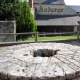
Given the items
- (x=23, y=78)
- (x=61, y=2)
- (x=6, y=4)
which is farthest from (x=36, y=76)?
(x=61, y=2)

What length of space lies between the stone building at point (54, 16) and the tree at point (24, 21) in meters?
5.96

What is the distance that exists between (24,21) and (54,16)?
33.6ft

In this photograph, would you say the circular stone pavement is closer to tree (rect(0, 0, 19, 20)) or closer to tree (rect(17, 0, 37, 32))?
tree (rect(0, 0, 19, 20))

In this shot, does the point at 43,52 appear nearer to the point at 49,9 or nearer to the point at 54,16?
the point at 54,16

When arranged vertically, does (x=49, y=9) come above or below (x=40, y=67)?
below

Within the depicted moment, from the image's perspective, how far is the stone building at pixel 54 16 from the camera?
20.4 meters

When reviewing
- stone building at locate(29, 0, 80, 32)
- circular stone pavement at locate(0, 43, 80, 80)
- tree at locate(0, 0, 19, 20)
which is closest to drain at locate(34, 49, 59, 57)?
circular stone pavement at locate(0, 43, 80, 80)

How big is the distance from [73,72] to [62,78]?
0.65 ft

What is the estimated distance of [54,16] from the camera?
2338 cm

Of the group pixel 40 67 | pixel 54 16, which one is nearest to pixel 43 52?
pixel 40 67

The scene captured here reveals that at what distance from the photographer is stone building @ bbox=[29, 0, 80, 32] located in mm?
20359

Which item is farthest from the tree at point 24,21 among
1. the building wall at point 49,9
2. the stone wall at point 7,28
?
the building wall at point 49,9

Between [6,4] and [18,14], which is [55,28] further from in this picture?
[6,4]

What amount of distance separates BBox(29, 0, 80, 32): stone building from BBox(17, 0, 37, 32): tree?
5.96 metres
